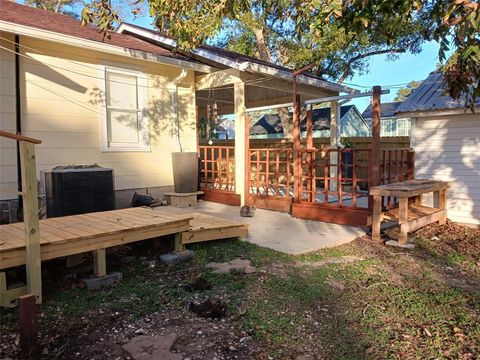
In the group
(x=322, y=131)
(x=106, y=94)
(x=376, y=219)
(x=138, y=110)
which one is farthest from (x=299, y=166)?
(x=322, y=131)

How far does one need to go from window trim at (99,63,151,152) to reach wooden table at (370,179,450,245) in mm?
4296

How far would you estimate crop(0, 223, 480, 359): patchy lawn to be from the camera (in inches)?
103

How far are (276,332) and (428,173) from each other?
5794 mm

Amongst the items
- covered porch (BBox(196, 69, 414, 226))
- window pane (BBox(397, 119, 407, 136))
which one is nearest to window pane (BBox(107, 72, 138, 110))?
covered porch (BBox(196, 69, 414, 226))

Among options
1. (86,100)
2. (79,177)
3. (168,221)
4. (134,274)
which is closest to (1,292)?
(134,274)

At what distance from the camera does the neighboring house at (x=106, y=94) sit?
5.74 meters

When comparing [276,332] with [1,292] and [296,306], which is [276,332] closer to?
[296,306]

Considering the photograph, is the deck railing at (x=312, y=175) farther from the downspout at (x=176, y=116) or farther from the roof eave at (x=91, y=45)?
the roof eave at (x=91, y=45)

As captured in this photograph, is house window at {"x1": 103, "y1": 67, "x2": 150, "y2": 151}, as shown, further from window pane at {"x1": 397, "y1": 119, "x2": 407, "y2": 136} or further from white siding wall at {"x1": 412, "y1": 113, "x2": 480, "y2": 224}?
window pane at {"x1": 397, "y1": 119, "x2": 407, "y2": 136}

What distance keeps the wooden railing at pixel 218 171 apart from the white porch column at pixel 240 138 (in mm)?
369

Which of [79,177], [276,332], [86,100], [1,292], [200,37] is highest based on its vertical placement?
[200,37]

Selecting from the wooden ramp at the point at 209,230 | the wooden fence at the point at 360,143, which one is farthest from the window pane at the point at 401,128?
the wooden ramp at the point at 209,230

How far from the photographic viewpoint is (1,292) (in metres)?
3.04

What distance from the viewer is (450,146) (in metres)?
7.10
